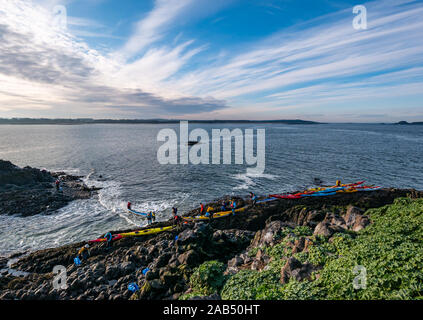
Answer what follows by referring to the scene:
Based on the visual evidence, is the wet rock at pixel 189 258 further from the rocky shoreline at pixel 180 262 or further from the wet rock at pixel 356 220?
the wet rock at pixel 356 220

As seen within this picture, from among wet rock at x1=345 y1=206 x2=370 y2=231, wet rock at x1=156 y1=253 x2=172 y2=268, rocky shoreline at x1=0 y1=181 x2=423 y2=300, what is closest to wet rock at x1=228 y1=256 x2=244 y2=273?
rocky shoreline at x1=0 y1=181 x2=423 y2=300

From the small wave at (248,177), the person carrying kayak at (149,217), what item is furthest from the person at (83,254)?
the small wave at (248,177)

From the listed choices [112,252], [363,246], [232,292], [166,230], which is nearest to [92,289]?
[112,252]

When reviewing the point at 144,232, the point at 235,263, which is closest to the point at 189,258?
the point at 235,263

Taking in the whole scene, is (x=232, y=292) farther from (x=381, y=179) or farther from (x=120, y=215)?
(x=381, y=179)
